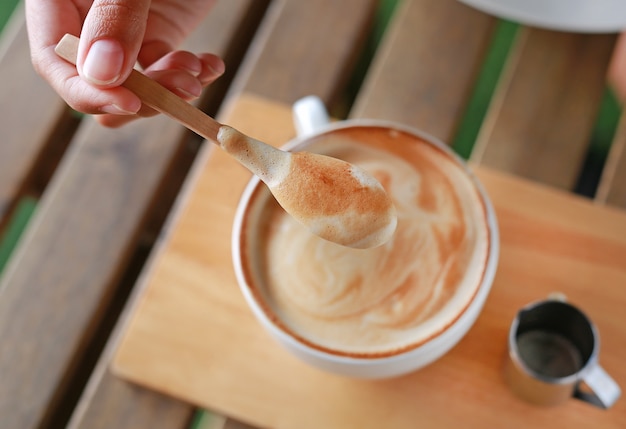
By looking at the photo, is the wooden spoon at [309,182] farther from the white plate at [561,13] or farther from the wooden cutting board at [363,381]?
the white plate at [561,13]

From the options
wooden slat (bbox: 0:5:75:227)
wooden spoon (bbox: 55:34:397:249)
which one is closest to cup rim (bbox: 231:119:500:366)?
wooden spoon (bbox: 55:34:397:249)

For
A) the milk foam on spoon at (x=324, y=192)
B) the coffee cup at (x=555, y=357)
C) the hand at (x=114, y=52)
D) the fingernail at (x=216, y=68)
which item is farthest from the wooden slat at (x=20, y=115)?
the coffee cup at (x=555, y=357)

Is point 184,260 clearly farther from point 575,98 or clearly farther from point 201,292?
point 575,98

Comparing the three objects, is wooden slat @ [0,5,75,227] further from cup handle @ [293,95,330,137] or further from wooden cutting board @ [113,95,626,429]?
cup handle @ [293,95,330,137]

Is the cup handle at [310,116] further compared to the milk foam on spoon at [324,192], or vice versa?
the cup handle at [310,116]

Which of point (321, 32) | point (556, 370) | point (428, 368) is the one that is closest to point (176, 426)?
point (428, 368)

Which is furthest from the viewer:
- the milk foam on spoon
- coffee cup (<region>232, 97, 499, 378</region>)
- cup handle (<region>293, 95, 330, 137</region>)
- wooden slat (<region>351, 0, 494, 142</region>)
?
wooden slat (<region>351, 0, 494, 142</region>)
